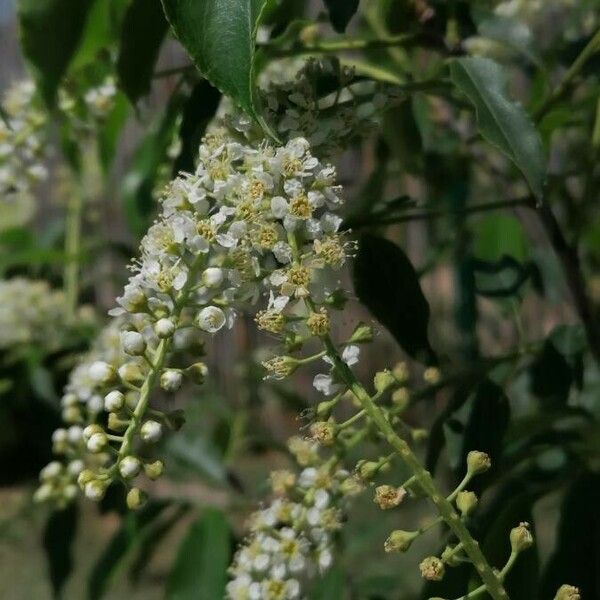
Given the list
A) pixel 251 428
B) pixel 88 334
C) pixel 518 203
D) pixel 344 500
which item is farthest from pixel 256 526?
pixel 251 428

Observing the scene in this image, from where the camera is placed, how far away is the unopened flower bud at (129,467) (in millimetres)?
663

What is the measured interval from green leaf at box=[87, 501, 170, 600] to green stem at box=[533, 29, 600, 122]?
580 mm

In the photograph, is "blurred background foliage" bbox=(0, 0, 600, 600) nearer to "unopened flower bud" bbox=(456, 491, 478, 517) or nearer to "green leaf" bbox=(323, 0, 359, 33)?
"green leaf" bbox=(323, 0, 359, 33)

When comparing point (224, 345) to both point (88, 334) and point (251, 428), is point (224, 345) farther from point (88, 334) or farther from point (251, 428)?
point (88, 334)

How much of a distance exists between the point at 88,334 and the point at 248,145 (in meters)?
0.94

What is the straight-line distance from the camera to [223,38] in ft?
2.13

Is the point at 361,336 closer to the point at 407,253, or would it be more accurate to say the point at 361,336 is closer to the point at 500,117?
the point at 500,117

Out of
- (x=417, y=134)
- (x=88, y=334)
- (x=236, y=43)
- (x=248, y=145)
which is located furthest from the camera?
(x=88, y=334)

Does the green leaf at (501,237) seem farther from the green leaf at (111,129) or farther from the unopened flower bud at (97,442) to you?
the unopened flower bud at (97,442)

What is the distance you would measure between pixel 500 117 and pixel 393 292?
0.15 meters

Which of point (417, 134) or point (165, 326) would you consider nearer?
point (165, 326)

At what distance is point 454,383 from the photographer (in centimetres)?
102

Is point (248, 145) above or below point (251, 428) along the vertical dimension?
below

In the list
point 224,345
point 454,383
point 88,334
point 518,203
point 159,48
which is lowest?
point 454,383
